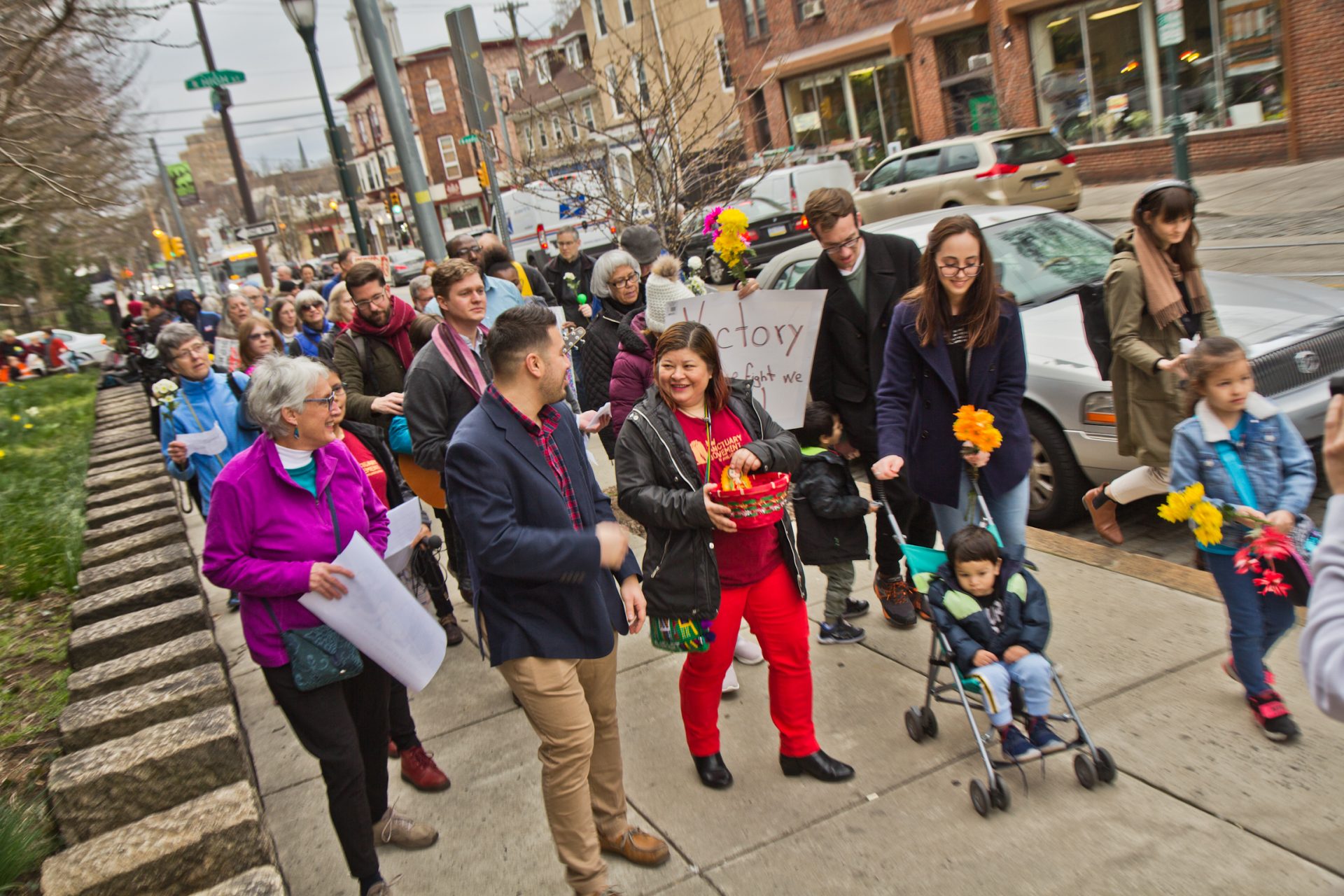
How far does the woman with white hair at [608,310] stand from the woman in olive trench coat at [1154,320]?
239 centimetres

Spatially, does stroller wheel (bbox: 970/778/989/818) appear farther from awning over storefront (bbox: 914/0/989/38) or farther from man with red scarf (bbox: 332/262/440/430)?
awning over storefront (bbox: 914/0/989/38)

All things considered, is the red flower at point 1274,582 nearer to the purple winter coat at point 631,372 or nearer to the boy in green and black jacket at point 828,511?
the boy in green and black jacket at point 828,511

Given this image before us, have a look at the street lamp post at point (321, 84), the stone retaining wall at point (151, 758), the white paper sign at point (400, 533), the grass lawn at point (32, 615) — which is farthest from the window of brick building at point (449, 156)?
the white paper sign at point (400, 533)

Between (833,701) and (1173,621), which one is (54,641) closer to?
(833,701)

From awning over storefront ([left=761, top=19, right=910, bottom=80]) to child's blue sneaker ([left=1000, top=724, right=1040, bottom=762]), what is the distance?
86.0 ft

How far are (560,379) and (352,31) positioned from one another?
2625 inches

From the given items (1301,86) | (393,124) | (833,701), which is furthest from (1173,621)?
(1301,86)

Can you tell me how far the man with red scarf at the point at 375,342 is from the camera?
5320mm

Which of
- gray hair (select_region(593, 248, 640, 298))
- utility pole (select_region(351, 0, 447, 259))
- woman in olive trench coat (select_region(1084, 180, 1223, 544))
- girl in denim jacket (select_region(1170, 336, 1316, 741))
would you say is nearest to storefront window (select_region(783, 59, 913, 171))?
utility pole (select_region(351, 0, 447, 259))

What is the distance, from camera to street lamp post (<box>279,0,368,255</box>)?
39.0 feet

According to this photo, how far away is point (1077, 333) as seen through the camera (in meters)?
6.15

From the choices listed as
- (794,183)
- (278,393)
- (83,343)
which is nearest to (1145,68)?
(794,183)

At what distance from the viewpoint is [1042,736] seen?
3.55 metres

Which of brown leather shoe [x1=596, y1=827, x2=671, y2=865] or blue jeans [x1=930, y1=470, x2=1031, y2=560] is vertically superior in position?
blue jeans [x1=930, y1=470, x2=1031, y2=560]
